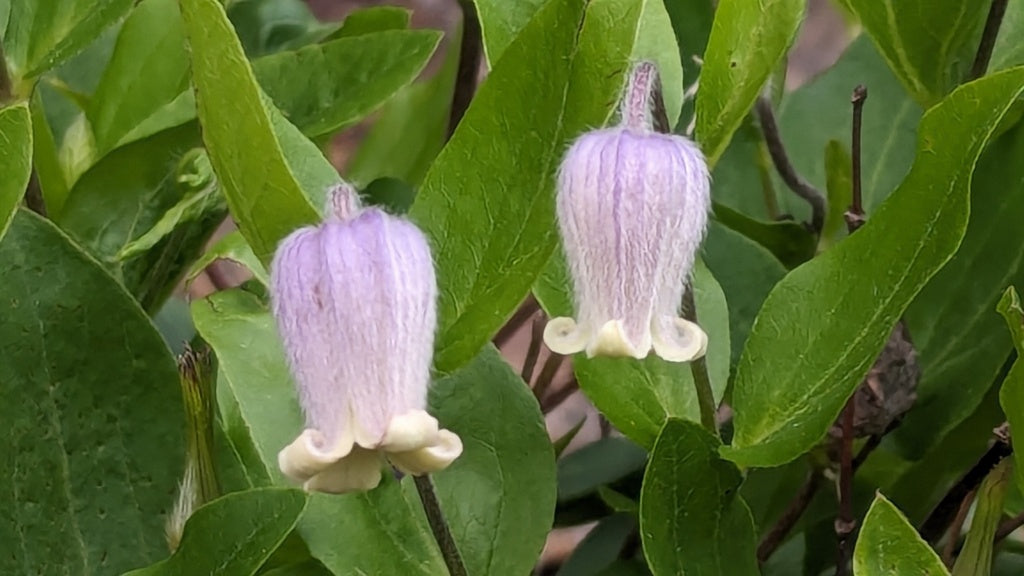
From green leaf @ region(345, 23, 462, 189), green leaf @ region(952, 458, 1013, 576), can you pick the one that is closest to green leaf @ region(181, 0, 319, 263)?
green leaf @ region(952, 458, 1013, 576)

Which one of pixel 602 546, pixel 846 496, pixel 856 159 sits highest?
pixel 856 159

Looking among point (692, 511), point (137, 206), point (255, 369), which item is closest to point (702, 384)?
point (692, 511)

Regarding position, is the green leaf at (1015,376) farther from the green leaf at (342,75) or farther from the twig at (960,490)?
the green leaf at (342,75)

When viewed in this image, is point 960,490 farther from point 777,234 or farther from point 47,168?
point 47,168

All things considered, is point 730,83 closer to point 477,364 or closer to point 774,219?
point 477,364

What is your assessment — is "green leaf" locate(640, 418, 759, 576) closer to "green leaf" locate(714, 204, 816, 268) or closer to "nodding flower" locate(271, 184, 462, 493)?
"nodding flower" locate(271, 184, 462, 493)

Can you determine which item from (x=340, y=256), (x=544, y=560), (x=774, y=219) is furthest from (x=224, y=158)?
(x=544, y=560)
